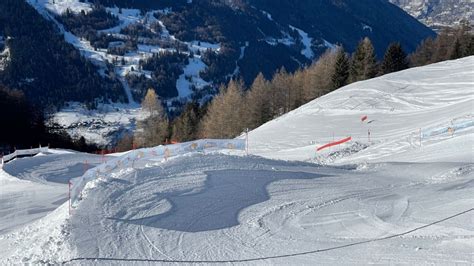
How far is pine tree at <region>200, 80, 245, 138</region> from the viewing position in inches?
2677

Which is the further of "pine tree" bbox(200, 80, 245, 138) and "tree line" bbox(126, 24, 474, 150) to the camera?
"tree line" bbox(126, 24, 474, 150)

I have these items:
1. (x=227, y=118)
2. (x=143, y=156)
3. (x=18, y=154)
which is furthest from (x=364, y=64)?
(x=143, y=156)

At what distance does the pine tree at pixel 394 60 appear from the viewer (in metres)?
73.4

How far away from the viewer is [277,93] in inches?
2955

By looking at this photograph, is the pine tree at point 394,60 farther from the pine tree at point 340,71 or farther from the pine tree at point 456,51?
the pine tree at point 456,51

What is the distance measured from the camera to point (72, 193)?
1546 cm

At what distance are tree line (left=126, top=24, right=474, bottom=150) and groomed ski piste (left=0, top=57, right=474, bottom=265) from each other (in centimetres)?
4045

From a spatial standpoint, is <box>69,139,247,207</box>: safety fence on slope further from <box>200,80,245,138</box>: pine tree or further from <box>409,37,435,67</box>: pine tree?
<box>409,37,435,67</box>: pine tree

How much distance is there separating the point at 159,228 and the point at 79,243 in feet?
7.50

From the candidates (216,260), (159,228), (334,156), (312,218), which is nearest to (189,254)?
(216,260)

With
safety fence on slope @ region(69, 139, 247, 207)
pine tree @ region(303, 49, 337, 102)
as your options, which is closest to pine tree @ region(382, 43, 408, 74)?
pine tree @ region(303, 49, 337, 102)

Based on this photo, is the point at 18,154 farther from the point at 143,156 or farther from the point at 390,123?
the point at 390,123

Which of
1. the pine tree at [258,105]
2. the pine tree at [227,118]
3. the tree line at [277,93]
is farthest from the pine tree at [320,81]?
the pine tree at [227,118]

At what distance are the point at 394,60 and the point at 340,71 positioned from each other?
Result: 8.82m
